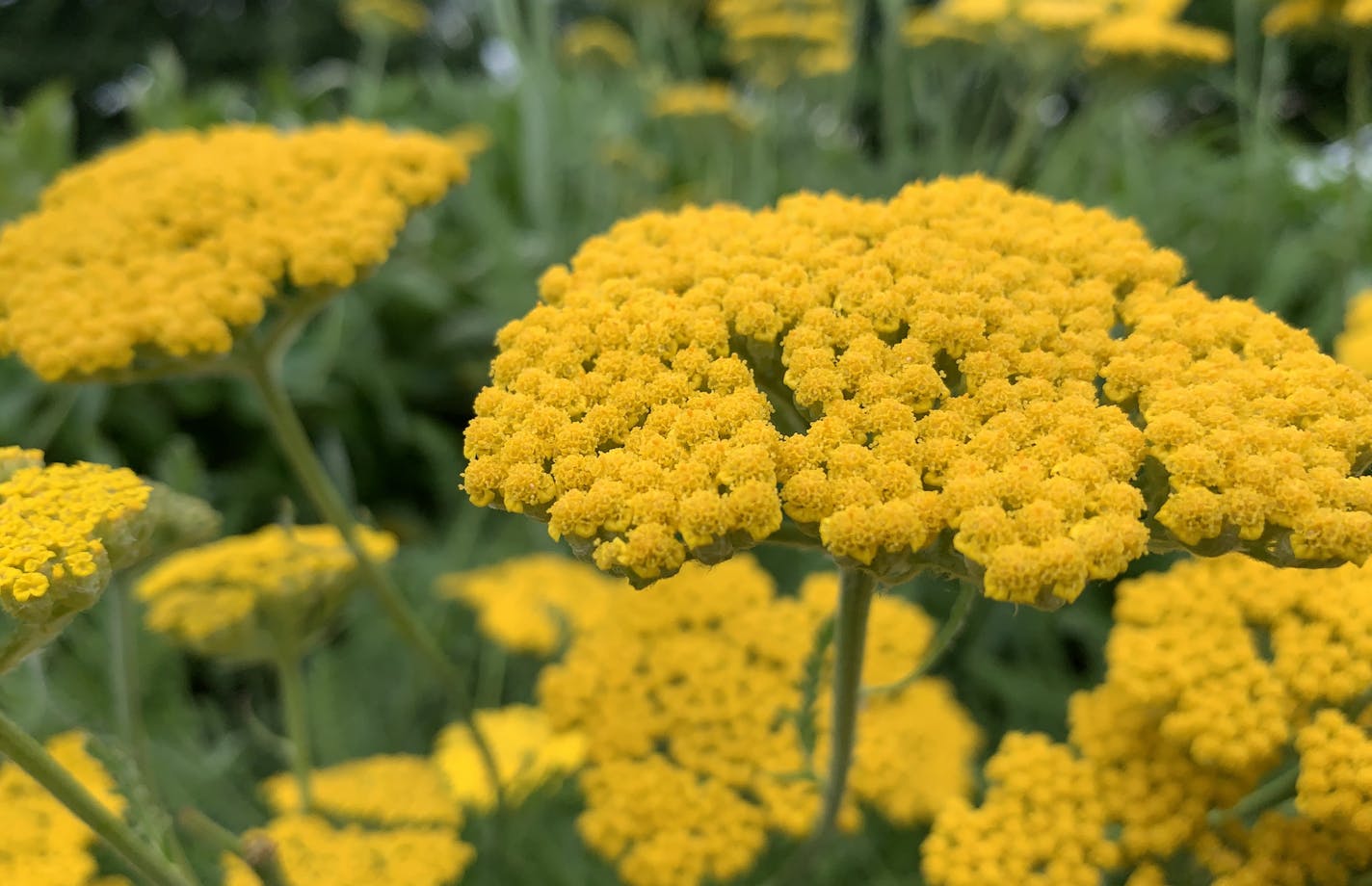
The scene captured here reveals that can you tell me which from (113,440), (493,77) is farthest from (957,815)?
(493,77)

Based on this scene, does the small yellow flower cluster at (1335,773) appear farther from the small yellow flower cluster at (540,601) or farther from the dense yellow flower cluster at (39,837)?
the dense yellow flower cluster at (39,837)

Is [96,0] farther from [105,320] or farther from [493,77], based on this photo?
[105,320]

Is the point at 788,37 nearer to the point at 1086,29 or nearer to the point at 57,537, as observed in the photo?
the point at 1086,29

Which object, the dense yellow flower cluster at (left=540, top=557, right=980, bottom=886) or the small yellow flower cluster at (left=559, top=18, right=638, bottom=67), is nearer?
the dense yellow flower cluster at (left=540, top=557, right=980, bottom=886)

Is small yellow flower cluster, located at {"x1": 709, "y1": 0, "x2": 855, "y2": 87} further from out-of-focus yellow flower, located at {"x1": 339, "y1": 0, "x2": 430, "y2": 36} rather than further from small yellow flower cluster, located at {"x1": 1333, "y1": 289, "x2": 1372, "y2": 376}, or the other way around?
small yellow flower cluster, located at {"x1": 1333, "y1": 289, "x2": 1372, "y2": 376}

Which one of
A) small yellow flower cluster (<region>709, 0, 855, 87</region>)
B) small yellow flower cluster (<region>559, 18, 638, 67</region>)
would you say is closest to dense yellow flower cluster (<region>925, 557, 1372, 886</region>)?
small yellow flower cluster (<region>709, 0, 855, 87</region>)

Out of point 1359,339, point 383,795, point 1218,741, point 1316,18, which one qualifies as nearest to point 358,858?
point 383,795
